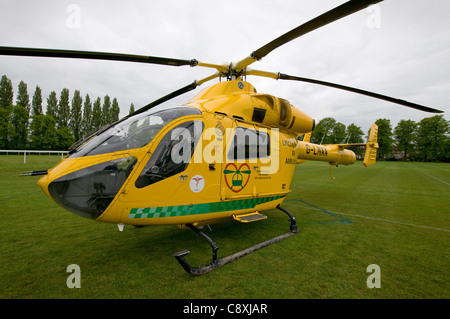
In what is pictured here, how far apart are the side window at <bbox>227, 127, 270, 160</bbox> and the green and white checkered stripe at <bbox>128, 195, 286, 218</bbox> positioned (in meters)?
0.93

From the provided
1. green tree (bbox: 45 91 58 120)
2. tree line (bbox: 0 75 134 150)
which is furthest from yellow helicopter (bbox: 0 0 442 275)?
green tree (bbox: 45 91 58 120)

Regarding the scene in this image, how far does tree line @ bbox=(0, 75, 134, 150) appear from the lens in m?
44.3

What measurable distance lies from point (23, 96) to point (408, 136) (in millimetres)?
114226

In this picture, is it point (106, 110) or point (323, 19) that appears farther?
point (106, 110)

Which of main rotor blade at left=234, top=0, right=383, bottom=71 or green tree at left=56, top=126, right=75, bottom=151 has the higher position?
green tree at left=56, top=126, right=75, bottom=151

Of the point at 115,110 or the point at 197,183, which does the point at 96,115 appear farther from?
the point at 197,183

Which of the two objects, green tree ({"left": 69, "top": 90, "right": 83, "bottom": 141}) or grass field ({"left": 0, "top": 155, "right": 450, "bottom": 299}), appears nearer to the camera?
grass field ({"left": 0, "top": 155, "right": 450, "bottom": 299})

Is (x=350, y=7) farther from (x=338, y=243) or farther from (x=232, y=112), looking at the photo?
(x=338, y=243)

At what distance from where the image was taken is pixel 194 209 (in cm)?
356

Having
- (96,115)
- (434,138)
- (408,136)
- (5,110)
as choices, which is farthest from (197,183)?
(408,136)

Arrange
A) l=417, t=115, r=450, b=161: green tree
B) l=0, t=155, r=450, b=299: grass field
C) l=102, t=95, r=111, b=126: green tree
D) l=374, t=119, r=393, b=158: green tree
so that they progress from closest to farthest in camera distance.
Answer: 1. l=0, t=155, r=450, b=299: grass field
2. l=102, t=95, r=111, b=126: green tree
3. l=417, t=115, r=450, b=161: green tree
4. l=374, t=119, r=393, b=158: green tree

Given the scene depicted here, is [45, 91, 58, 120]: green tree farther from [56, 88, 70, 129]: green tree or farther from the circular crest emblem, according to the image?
the circular crest emblem

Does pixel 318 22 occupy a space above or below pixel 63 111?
below
